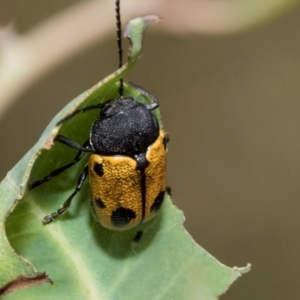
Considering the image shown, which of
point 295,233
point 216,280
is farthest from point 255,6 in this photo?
point 295,233

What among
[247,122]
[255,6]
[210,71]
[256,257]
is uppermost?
[255,6]

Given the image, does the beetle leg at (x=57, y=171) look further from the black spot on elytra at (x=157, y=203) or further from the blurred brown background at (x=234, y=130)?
the blurred brown background at (x=234, y=130)

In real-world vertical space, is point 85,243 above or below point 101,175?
Result: below

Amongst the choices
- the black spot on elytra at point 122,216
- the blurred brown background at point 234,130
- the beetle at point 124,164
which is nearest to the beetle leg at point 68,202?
the beetle at point 124,164

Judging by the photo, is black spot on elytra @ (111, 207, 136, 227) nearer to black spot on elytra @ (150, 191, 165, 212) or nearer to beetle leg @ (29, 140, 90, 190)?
black spot on elytra @ (150, 191, 165, 212)

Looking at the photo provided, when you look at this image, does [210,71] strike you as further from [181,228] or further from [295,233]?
[181,228]

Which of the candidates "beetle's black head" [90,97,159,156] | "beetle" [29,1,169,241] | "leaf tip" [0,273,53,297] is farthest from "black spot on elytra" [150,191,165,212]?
"leaf tip" [0,273,53,297]

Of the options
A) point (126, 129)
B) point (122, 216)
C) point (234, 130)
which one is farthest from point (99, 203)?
point (234, 130)
